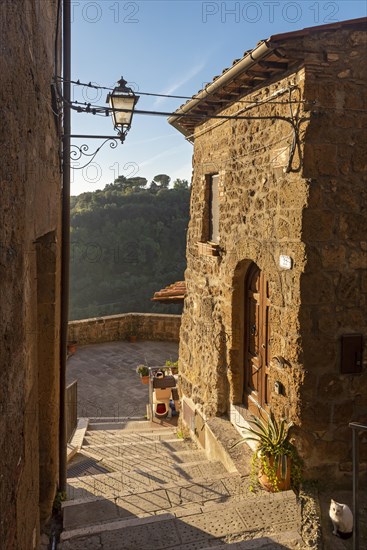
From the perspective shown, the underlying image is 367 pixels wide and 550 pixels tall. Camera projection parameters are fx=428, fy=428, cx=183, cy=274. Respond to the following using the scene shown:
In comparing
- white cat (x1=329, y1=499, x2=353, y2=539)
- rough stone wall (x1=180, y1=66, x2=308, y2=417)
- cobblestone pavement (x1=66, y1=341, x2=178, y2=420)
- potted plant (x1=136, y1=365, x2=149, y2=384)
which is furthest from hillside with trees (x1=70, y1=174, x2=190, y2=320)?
white cat (x1=329, y1=499, x2=353, y2=539)

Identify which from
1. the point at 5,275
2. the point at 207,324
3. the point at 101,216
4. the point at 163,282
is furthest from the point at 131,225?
the point at 5,275

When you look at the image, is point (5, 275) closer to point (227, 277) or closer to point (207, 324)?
point (227, 277)

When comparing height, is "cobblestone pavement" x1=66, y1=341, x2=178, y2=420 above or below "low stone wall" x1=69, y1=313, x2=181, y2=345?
below

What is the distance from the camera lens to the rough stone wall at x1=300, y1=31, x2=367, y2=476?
421cm

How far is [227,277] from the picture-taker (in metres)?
6.04

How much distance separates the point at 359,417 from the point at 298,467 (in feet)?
2.74

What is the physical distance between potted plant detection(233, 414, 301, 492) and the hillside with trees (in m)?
23.8

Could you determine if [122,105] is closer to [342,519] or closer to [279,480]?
[279,480]

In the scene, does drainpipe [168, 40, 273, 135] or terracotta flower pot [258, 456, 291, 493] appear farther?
terracotta flower pot [258, 456, 291, 493]

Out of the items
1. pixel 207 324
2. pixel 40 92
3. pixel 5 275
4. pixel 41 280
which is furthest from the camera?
pixel 207 324

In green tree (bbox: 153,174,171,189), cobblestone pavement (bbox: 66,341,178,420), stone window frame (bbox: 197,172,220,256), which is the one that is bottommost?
cobblestone pavement (bbox: 66,341,178,420)

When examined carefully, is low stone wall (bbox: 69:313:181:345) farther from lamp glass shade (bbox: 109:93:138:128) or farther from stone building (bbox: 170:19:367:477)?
lamp glass shade (bbox: 109:93:138:128)

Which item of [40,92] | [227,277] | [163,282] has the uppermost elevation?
[40,92]

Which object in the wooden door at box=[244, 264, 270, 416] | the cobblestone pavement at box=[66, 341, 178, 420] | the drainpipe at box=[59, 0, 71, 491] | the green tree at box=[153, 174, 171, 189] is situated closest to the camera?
the drainpipe at box=[59, 0, 71, 491]
